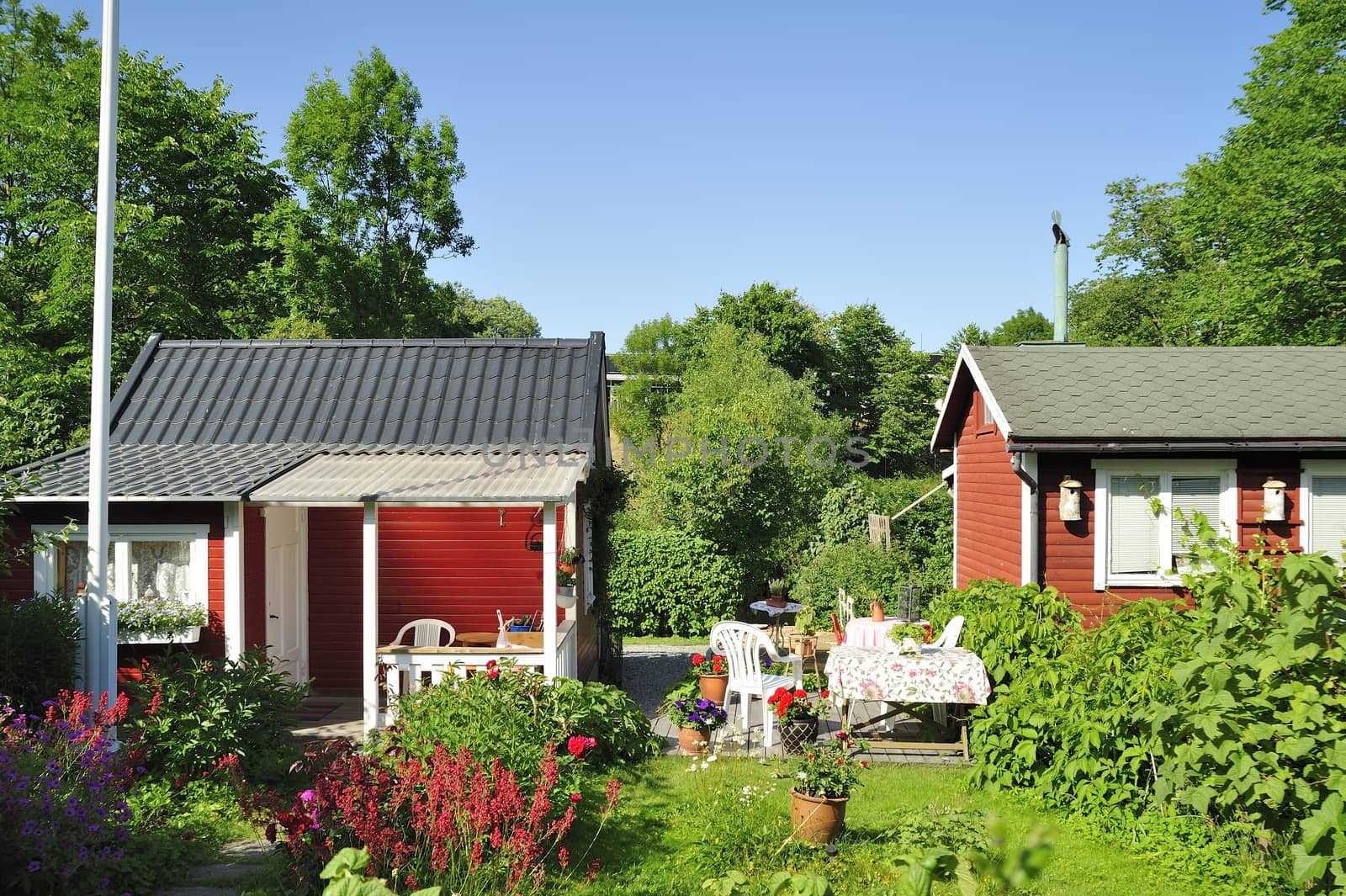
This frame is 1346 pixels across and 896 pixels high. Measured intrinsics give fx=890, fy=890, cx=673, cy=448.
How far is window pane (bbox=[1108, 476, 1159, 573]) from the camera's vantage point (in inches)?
368

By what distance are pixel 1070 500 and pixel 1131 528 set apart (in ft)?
2.62

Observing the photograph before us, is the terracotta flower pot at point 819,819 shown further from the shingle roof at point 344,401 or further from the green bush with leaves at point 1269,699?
the shingle roof at point 344,401

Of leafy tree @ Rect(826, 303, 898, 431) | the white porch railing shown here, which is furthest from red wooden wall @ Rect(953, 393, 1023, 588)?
leafy tree @ Rect(826, 303, 898, 431)

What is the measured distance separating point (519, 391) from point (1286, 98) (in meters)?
17.8

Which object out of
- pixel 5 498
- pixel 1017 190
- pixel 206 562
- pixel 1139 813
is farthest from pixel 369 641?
pixel 1017 190

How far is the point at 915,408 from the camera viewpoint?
36.5 metres

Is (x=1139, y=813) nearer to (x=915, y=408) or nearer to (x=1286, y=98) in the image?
(x=1286, y=98)

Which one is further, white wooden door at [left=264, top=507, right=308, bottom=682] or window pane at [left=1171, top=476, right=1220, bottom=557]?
white wooden door at [left=264, top=507, right=308, bottom=682]

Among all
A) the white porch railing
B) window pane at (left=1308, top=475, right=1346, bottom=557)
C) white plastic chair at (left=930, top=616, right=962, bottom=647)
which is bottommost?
the white porch railing

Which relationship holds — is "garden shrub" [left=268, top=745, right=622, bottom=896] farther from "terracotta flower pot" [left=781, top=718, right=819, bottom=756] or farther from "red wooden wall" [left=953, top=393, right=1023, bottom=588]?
"red wooden wall" [left=953, top=393, right=1023, bottom=588]

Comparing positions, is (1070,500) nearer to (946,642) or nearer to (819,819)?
(946,642)

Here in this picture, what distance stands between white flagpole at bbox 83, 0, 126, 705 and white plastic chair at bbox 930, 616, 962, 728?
6.99m

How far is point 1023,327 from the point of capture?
5734 centimetres

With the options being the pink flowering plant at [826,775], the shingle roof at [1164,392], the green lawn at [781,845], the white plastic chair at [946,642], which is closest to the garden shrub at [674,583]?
the shingle roof at [1164,392]
